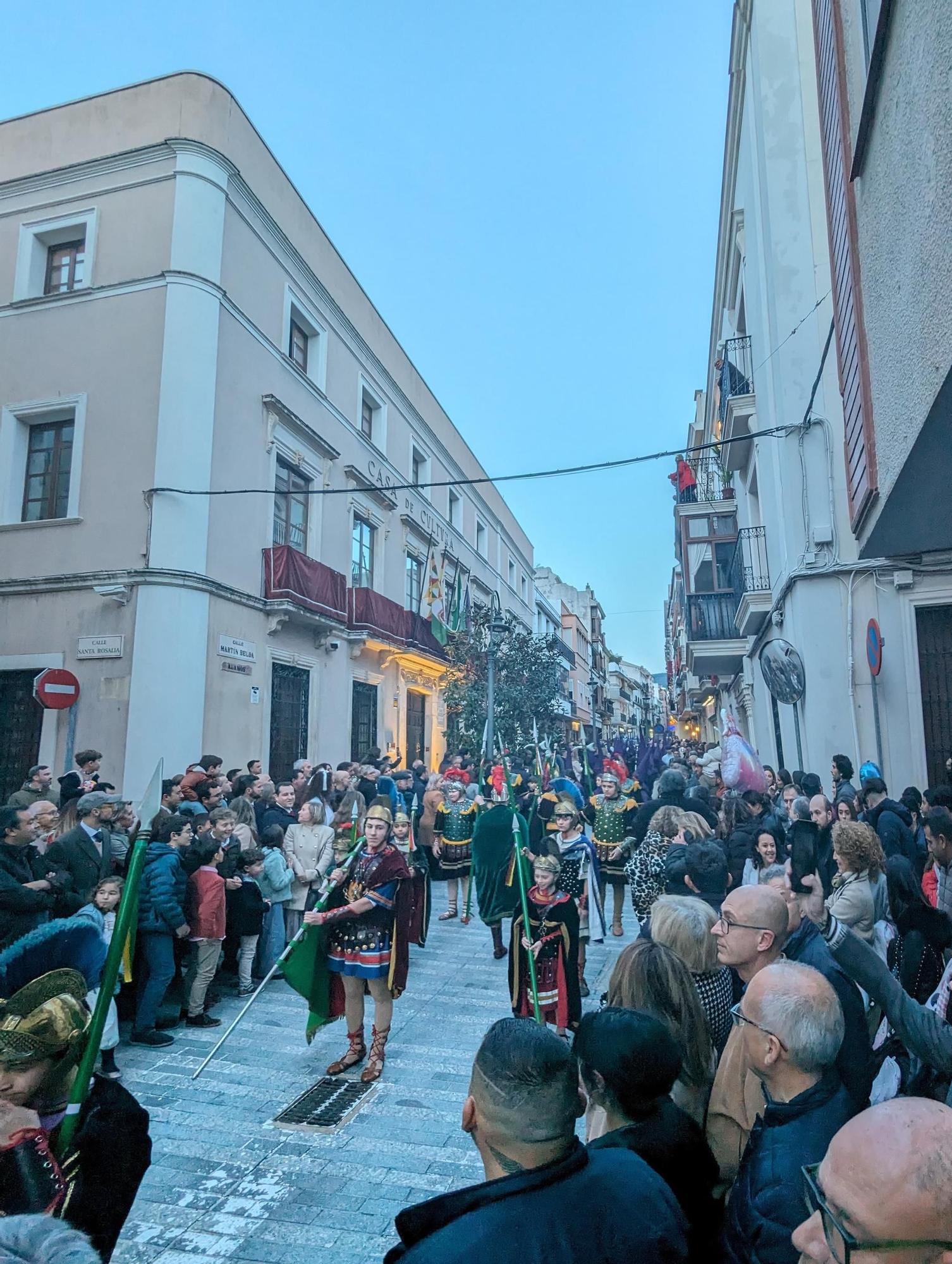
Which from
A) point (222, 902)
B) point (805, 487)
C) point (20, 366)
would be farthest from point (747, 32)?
point (222, 902)

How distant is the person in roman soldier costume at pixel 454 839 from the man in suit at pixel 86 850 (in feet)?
14.7

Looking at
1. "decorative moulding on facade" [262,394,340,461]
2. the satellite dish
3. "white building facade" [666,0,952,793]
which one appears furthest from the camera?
"decorative moulding on facade" [262,394,340,461]

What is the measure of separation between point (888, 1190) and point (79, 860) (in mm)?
5804

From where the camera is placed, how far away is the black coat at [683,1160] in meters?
2.01

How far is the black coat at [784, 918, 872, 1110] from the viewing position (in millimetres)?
2463

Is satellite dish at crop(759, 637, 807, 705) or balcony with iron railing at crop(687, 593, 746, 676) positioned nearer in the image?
satellite dish at crop(759, 637, 807, 705)

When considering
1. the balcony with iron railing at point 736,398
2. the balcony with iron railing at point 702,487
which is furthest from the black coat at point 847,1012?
the balcony with iron railing at point 702,487

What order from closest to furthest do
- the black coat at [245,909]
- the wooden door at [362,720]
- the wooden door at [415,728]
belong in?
the black coat at [245,909]
the wooden door at [362,720]
the wooden door at [415,728]

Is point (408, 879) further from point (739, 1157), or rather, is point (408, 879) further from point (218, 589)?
point (218, 589)

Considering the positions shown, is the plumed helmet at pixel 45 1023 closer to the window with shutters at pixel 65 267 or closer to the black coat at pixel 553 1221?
the black coat at pixel 553 1221

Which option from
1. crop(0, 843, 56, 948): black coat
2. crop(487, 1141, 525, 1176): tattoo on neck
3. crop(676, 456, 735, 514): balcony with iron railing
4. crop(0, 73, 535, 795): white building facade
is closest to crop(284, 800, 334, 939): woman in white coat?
crop(0, 843, 56, 948): black coat

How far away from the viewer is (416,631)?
71.4ft

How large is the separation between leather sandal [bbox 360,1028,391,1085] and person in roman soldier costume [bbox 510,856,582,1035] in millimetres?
922

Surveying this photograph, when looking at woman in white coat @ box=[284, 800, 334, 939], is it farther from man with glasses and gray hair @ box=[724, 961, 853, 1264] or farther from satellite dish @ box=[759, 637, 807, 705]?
satellite dish @ box=[759, 637, 807, 705]
